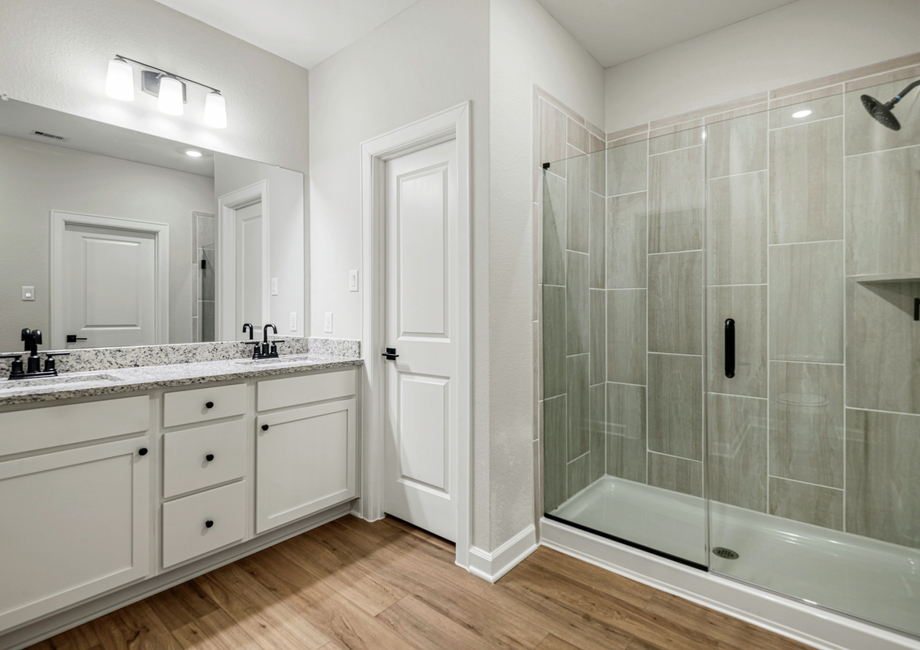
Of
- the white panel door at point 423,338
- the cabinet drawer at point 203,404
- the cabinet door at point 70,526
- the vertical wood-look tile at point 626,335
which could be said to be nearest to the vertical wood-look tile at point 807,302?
→ the vertical wood-look tile at point 626,335

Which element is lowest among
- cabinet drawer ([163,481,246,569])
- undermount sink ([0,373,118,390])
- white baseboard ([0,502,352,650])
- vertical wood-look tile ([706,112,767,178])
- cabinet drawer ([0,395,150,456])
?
white baseboard ([0,502,352,650])

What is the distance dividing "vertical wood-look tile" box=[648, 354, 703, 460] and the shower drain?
359 millimetres

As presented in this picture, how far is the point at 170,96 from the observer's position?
2.23 metres

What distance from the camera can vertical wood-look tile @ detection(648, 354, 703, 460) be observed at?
2029mm

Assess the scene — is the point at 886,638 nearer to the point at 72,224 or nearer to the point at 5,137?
the point at 72,224

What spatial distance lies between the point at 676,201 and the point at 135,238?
2.56 m

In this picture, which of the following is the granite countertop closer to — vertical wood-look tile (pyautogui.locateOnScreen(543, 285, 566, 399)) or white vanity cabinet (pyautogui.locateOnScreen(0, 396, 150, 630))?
white vanity cabinet (pyautogui.locateOnScreen(0, 396, 150, 630))

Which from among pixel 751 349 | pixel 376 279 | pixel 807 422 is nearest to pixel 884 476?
pixel 807 422

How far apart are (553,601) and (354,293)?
5.86 ft

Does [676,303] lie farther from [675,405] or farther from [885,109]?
[885,109]

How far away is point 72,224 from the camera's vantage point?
2.05 m

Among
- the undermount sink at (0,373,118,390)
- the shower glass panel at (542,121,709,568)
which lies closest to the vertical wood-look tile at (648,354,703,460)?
the shower glass panel at (542,121,709,568)

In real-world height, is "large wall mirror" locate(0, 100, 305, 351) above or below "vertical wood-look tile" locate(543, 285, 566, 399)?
above

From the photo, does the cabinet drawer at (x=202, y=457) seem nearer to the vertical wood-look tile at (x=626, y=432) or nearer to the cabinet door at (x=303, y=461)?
the cabinet door at (x=303, y=461)
